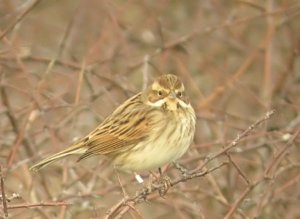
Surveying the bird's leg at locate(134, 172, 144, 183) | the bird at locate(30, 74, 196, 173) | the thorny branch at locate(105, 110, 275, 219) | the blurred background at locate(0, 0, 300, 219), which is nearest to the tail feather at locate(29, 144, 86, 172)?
the bird at locate(30, 74, 196, 173)

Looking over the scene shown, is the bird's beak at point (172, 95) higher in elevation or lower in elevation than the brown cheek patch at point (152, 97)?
lower

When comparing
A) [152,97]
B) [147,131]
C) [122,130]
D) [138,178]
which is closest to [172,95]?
[152,97]

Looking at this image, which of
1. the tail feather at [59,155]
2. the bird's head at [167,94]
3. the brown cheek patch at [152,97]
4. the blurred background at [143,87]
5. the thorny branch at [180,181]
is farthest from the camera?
the blurred background at [143,87]

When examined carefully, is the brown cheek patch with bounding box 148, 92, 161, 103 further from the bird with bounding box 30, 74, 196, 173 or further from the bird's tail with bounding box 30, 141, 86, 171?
the bird's tail with bounding box 30, 141, 86, 171

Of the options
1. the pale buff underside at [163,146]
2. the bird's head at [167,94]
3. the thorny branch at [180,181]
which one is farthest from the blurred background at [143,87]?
the bird's head at [167,94]

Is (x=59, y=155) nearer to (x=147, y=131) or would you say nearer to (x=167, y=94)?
(x=147, y=131)

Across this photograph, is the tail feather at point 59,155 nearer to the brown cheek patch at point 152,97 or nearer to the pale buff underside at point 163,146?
the pale buff underside at point 163,146

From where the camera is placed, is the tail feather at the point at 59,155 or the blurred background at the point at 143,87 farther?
the blurred background at the point at 143,87

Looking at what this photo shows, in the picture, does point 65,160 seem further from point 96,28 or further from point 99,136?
point 96,28
